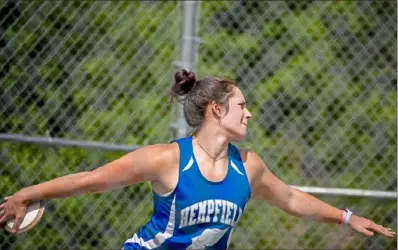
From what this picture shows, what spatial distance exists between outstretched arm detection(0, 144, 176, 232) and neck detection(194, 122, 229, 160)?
0.52ft

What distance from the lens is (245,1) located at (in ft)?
18.6

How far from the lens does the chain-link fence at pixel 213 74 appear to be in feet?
17.6

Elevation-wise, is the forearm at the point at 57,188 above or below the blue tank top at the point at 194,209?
above

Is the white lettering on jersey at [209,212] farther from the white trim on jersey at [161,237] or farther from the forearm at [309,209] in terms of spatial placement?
the forearm at [309,209]

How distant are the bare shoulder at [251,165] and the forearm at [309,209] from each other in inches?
9.9

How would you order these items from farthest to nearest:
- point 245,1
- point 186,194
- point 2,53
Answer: point 245,1 < point 2,53 < point 186,194

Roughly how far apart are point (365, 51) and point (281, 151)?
920mm

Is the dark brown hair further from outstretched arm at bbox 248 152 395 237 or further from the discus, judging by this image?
the discus

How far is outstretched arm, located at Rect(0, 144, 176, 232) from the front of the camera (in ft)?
12.0

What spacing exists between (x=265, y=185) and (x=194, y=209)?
0.45 metres

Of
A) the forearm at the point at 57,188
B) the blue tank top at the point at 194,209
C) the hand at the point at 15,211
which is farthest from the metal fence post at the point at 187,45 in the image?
the hand at the point at 15,211

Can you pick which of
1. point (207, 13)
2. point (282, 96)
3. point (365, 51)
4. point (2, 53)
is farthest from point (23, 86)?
point (365, 51)

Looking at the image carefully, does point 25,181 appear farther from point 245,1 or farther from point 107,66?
point 245,1

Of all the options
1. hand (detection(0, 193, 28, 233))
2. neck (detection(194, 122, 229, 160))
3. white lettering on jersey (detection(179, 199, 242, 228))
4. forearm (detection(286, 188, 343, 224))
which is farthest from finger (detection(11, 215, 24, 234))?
forearm (detection(286, 188, 343, 224))
